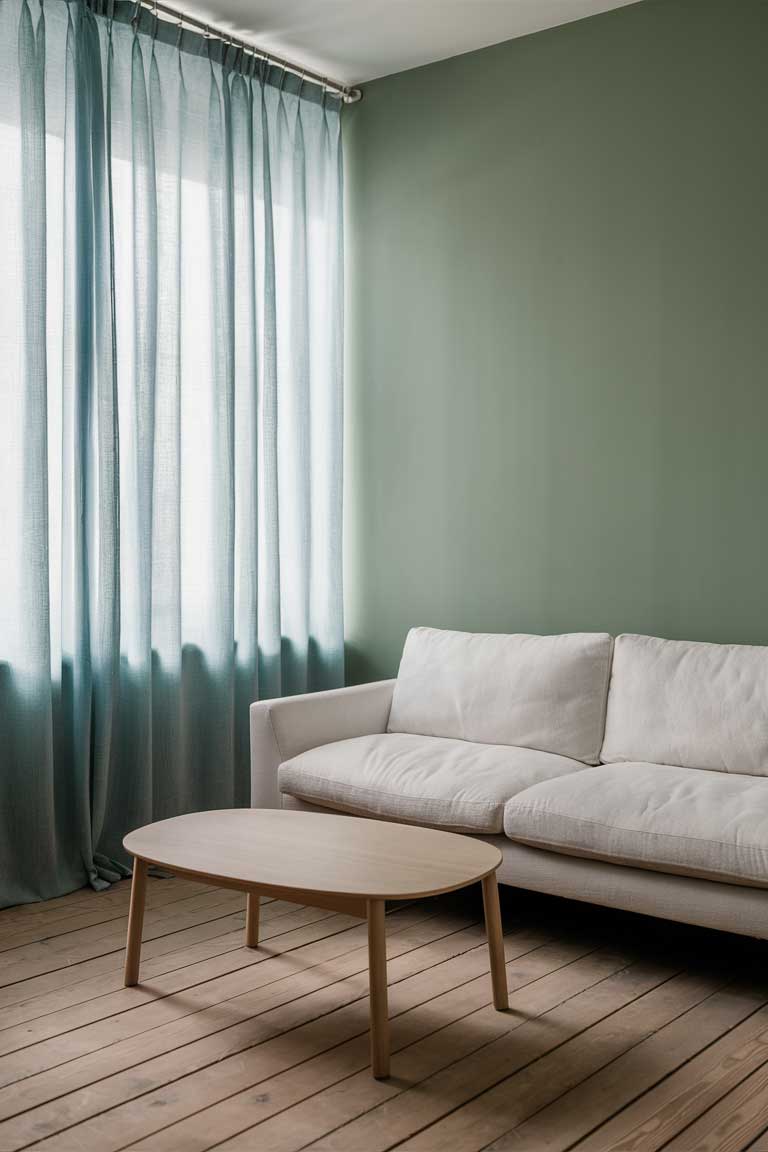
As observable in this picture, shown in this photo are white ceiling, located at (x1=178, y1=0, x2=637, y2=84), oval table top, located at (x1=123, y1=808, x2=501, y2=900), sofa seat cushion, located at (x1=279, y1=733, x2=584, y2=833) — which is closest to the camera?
oval table top, located at (x1=123, y1=808, x2=501, y2=900)

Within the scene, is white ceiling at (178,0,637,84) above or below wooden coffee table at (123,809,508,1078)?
above

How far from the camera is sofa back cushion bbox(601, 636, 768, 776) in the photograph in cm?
315

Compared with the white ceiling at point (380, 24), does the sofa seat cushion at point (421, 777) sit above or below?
below

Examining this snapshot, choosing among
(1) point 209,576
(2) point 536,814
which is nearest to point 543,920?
(2) point 536,814

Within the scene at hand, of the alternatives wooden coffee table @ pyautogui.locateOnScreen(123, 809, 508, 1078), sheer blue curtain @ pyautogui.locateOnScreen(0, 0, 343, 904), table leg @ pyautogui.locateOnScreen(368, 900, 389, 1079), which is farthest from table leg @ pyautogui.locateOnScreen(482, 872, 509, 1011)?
sheer blue curtain @ pyautogui.locateOnScreen(0, 0, 343, 904)

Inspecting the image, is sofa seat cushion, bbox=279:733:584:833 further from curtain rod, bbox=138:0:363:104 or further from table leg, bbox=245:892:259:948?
curtain rod, bbox=138:0:363:104

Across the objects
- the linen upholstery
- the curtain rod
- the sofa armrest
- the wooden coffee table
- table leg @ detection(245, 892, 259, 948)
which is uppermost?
the curtain rod

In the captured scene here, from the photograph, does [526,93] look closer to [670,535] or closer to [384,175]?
[384,175]

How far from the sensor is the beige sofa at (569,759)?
8.96 ft

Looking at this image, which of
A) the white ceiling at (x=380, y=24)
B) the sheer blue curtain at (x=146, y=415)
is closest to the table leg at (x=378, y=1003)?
the sheer blue curtain at (x=146, y=415)

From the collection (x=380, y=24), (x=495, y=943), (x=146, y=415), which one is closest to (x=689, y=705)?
(x=495, y=943)

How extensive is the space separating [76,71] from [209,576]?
165 centimetres

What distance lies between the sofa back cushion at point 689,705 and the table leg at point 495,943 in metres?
0.92

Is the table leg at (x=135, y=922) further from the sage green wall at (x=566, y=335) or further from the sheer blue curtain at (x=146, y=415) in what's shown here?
the sage green wall at (x=566, y=335)
